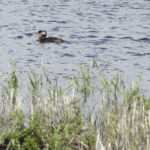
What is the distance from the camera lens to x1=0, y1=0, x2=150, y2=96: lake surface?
607 inches

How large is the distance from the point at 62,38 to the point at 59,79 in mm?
7450

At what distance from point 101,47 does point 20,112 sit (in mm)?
10350

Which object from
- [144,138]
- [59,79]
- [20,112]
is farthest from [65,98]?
[59,79]

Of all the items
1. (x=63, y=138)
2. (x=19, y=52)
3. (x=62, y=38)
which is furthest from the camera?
(x=62, y=38)

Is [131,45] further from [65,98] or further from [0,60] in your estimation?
[65,98]

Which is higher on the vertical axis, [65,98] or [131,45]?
[65,98]

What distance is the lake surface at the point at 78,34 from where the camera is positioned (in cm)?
1543

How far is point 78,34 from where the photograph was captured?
2117cm

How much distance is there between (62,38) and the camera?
20.7 m

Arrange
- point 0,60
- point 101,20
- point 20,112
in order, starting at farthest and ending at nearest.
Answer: point 101,20 < point 0,60 < point 20,112

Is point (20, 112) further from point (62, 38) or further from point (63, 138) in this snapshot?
point (62, 38)

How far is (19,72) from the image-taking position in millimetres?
13867

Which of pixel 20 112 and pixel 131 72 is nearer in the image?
pixel 20 112

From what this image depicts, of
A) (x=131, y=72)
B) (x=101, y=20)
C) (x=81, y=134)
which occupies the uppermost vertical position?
(x=81, y=134)
